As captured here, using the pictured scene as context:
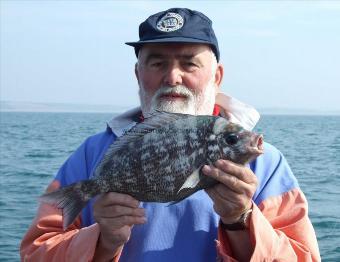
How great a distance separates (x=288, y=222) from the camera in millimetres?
3908

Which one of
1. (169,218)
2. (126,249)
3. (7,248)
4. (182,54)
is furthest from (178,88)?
(7,248)

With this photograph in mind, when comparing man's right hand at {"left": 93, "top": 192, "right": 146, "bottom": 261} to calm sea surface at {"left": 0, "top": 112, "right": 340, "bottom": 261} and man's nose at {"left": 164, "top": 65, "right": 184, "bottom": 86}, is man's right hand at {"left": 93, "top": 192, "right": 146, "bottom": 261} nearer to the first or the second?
man's nose at {"left": 164, "top": 65, "right": 184, "bottom": 86}

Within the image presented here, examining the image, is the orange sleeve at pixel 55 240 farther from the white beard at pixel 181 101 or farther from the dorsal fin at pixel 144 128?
the white beard at pixel 181 101

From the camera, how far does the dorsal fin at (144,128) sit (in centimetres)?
346

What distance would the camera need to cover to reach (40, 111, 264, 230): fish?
3.29 metres

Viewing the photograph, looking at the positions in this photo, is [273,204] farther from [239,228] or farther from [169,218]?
[169,218]

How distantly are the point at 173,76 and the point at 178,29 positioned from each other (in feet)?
1.07

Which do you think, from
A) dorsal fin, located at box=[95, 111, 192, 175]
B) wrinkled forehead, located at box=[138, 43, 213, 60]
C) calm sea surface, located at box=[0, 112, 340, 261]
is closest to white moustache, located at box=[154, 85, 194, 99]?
wrinkled forehead, located at box=[138, 43, 213, 60]

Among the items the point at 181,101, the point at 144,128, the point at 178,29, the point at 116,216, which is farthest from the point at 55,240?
Answer: the point at 178,29

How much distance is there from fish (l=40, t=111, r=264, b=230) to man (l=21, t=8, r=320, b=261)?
0.44 ft

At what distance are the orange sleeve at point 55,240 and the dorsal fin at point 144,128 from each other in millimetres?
533

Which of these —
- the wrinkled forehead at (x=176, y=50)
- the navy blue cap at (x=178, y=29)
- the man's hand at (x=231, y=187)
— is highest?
the navy blue cap at (x=178, y=29)

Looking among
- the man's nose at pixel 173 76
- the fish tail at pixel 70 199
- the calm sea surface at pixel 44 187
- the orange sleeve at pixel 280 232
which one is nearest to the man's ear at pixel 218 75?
the man's nose at pixel 173 76

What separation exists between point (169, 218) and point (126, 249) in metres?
0.35
